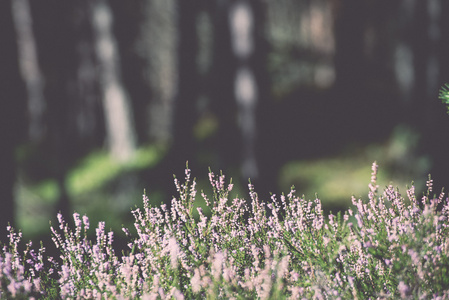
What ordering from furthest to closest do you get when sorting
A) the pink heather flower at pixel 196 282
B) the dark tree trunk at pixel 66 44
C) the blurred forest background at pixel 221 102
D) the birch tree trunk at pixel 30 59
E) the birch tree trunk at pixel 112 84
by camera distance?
the dark tree trunk at pixel 66 44, the birch tree trunk at pixel 30 59, the birch tree trunk at pixel 112 84, the blurred forest background at pixel 221 102, the pink heather flower at pixel 196 282

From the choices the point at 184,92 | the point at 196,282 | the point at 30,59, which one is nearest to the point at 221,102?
the point at 184,92

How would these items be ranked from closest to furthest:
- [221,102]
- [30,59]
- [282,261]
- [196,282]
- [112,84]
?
1. [282,261]
2. [196,282]
3. [112,84]
4. [221,102]
5. [30,59]

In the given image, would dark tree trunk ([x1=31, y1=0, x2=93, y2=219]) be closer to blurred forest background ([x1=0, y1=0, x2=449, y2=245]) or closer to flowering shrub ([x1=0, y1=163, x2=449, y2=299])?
blurred forest background ([x1=0, y1=0, x2=449, y2=245])

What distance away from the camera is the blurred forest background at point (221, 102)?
675 cm

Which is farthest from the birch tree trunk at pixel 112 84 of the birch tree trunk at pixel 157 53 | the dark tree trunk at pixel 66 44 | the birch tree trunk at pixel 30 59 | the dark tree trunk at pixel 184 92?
the dark tree trunk at pixel 66 44

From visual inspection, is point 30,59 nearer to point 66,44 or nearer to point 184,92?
point 66,44

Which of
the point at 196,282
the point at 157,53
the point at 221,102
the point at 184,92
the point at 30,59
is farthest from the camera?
the point at 157,53

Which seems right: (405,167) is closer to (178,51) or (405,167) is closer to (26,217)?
(178,51)

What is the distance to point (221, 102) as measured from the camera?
55.3ft

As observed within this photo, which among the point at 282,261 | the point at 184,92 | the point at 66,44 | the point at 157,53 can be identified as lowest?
the point at 282,261

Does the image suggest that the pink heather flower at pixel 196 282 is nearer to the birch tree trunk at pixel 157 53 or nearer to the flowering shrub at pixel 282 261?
the flowering shrub at pixel 282 261

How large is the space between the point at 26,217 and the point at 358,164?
9.44 metres

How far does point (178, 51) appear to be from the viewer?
1273 centimetres

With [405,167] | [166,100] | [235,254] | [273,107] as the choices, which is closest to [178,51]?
[273,107]
